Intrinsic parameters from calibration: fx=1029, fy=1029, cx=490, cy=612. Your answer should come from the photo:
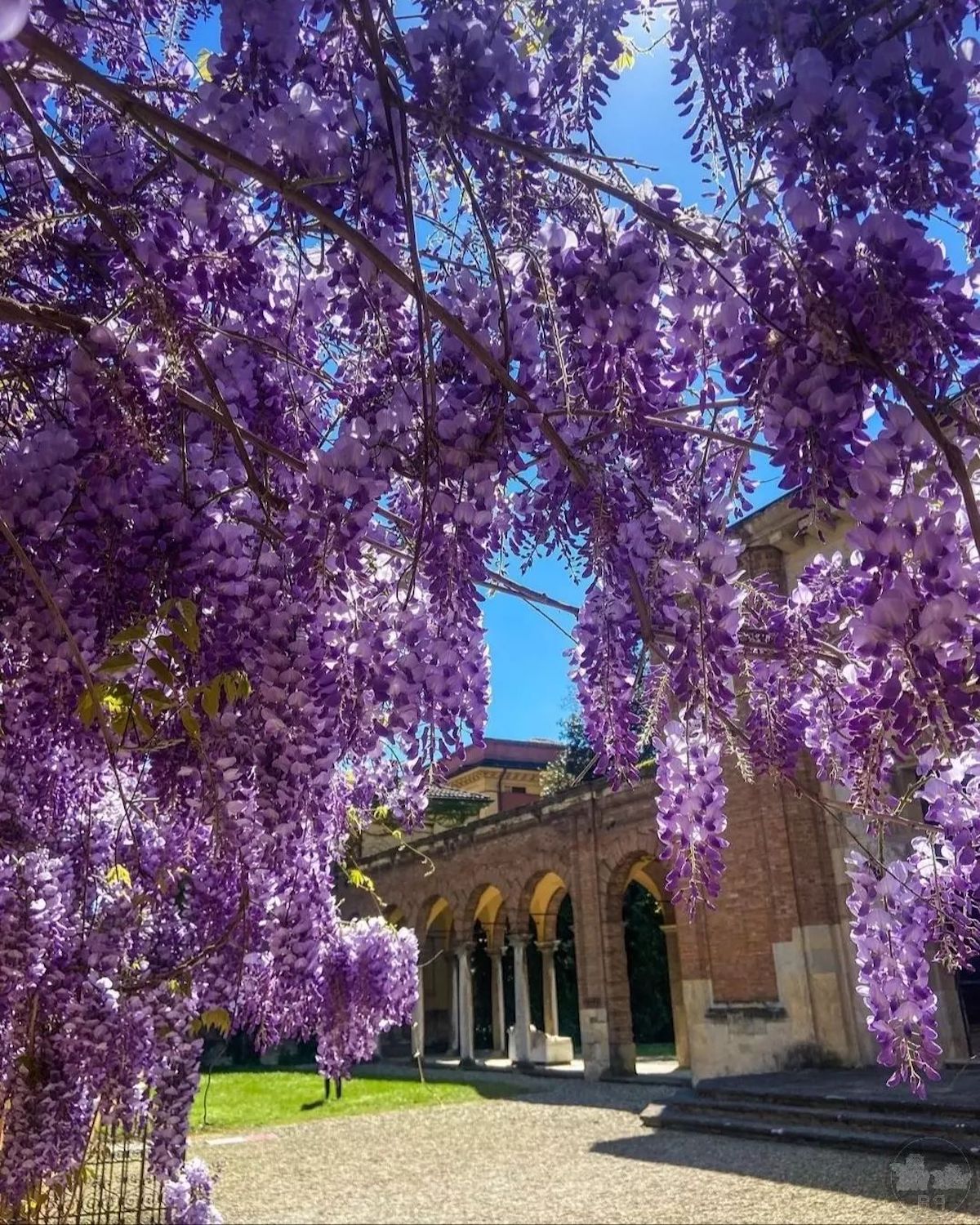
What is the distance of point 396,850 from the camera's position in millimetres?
27391

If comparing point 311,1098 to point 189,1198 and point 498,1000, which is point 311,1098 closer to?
point 498,1000

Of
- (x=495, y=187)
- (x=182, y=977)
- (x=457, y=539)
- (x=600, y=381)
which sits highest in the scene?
(x=495, y=187)

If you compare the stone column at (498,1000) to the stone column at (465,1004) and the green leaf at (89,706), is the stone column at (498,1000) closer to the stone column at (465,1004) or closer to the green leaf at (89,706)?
the stone column at (465,1004)

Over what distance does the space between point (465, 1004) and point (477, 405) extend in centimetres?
2396

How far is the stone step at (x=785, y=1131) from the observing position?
346 inches

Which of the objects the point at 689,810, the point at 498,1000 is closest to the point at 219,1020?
A: the point at 689,810

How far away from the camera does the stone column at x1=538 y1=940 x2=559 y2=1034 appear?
22.4 metres

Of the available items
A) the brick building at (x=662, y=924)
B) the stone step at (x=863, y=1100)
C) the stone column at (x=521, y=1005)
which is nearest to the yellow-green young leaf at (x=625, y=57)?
the brick building at (x=662, y=924)

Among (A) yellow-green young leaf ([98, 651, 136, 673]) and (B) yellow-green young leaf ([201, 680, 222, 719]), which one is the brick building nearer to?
(B) yellow-green young leaf ([201, 680, 222, 719])

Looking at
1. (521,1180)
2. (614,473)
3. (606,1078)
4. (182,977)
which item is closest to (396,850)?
(606,1078)

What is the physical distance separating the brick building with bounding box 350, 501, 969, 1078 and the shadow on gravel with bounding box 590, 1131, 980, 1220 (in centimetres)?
224

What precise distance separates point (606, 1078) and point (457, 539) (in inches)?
703

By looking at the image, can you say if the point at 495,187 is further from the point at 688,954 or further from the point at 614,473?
the point at 688,954

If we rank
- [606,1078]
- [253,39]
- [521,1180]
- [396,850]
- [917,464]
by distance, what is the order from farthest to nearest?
[396,850] → [606,1078] → [521,1180] → [253,39] → [917,464]
